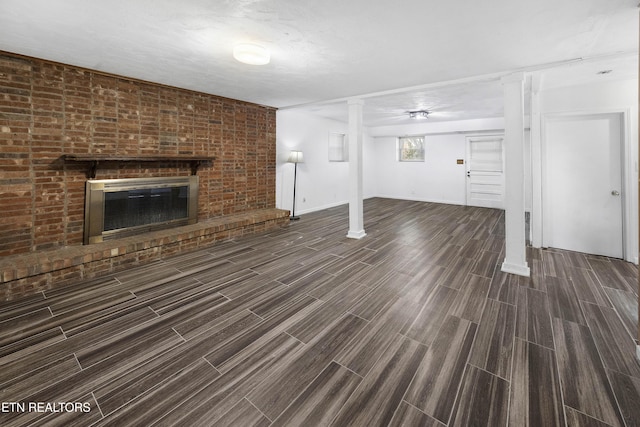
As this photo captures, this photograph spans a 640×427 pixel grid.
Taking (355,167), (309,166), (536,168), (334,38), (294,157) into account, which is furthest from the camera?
(309,166)

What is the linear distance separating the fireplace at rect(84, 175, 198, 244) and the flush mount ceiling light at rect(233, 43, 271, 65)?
252 centimetres

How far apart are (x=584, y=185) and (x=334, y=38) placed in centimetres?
413

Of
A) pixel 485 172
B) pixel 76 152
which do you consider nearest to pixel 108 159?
pixel 76 152

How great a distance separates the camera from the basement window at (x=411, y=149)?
927cm

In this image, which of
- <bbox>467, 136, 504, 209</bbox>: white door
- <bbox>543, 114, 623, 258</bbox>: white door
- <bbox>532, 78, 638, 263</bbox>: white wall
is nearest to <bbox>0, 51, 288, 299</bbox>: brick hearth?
<bbox>543, 114, 623, 258</bbox>: white door

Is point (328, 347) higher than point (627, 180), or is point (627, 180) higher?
point (627, 180)

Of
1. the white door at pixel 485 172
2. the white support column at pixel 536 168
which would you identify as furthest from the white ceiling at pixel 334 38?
the white door at pixel 485 172

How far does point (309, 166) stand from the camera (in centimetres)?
736

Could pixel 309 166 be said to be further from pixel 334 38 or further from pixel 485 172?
pixel 485 172

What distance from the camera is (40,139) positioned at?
330 centimetres

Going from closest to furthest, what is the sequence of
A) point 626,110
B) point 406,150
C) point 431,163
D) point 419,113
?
point 626,110 → point 419,113 → point 431,163 → point 406,150

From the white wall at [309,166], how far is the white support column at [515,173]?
435 centimetres

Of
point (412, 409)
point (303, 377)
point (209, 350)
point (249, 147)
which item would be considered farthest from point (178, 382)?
point (249, 147)

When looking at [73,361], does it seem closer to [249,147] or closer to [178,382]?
[178,382]
